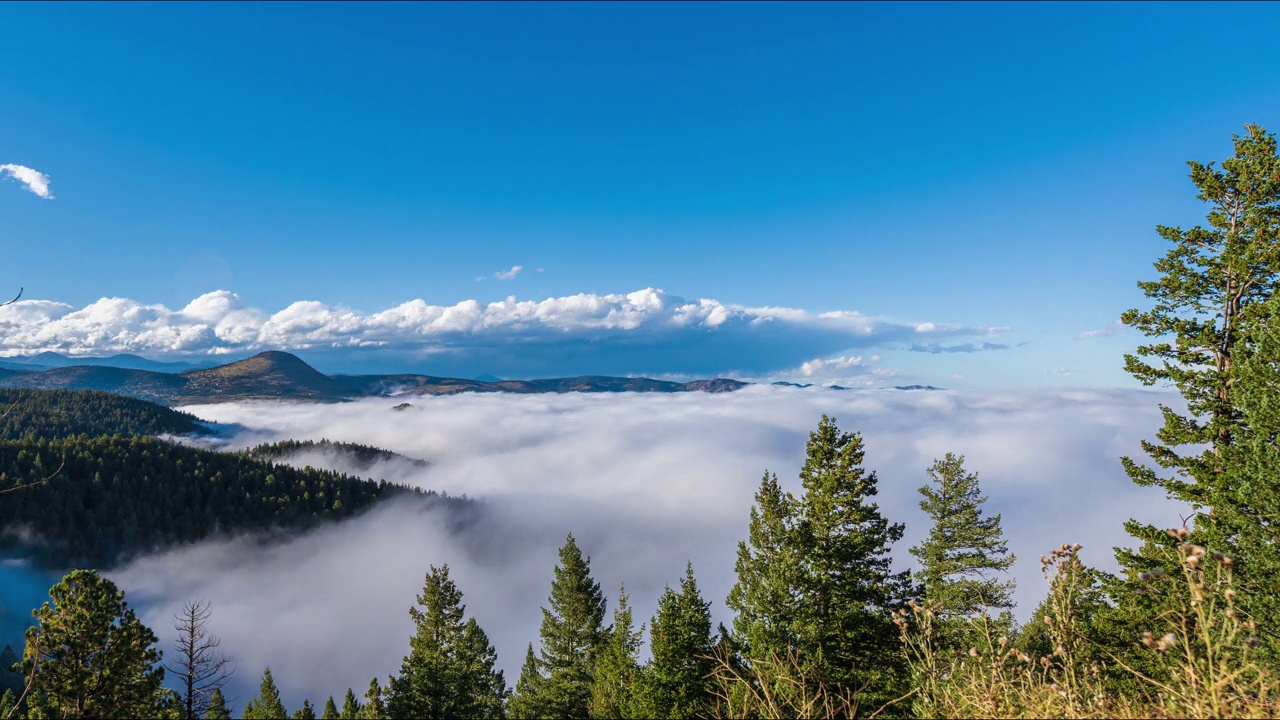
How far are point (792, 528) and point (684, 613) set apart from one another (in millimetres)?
6271

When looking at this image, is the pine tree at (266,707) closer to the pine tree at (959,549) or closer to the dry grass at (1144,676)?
the pine tree at (959,549)

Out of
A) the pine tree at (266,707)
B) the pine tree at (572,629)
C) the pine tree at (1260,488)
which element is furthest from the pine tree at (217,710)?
the pine tree at (1260,488)

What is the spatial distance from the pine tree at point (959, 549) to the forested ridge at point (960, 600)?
100 mm

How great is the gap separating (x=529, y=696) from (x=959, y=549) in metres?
26.1

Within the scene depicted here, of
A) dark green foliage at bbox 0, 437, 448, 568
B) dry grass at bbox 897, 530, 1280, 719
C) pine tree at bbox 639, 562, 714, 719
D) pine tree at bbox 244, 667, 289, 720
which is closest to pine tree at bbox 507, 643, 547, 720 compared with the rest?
pine tree at bbox 639, 562, 714, 719

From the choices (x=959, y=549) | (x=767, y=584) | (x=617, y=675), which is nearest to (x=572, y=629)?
(x=617, y=675)

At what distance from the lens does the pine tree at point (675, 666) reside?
18.2 m

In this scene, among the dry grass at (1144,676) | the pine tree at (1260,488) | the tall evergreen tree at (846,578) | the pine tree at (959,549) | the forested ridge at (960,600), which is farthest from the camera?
the pine tree at (959,549)

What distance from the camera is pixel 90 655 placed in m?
17.0

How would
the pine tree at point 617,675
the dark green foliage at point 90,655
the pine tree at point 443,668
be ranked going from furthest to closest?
the pine tree at point 443,668 → the pine tree at point 617,675 → the dark green foliage at point 90,655

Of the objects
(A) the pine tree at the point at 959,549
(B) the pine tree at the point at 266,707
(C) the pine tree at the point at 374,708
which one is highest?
(A) the pine tree at the point at 959,549

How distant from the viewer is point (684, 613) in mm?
20422

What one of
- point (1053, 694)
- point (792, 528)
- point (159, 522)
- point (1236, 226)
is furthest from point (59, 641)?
point (159, 522)

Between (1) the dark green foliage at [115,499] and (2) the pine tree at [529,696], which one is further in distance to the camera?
(1) the dark green foliage at [115,499]
